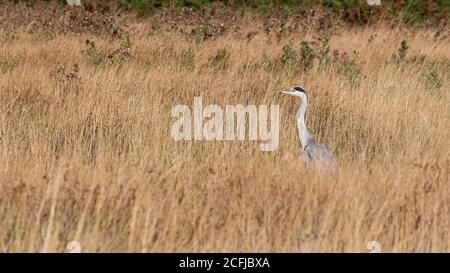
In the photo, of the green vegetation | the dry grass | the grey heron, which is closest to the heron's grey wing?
the grey heron

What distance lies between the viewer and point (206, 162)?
→ 692cm

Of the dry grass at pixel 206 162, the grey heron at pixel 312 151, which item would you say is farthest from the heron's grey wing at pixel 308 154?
the dry grass at pixel 206 162

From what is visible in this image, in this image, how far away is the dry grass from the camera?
536 cm

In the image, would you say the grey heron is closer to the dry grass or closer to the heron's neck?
the heron's neck

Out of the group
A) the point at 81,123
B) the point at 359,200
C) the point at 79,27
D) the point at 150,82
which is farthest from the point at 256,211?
the point at 79,27

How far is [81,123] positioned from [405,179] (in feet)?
10.9

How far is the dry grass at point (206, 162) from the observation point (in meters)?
5.36

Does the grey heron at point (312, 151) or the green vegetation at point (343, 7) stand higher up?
the grey heron at point (312, 151)

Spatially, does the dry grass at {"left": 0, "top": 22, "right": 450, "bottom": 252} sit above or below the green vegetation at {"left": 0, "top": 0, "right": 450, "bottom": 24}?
above

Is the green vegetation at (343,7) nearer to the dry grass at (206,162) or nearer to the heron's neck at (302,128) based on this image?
the dry grass at (206,162)

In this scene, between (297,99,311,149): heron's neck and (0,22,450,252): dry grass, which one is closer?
(0,22,450,252): dry grass

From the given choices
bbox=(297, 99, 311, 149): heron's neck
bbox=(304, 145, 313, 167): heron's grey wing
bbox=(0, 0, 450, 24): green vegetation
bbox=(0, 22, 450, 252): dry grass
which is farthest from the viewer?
bbox=(0, 0, 450, 24): green vegetation

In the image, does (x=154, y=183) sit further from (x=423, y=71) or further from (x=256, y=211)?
(x=423, y=71)

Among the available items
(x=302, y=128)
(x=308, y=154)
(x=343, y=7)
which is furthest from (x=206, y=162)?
(x=343, y=7)
